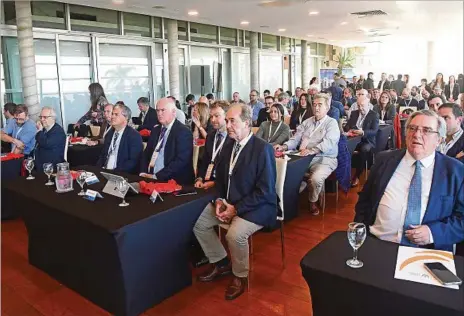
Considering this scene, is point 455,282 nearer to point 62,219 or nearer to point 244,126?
point 244,126

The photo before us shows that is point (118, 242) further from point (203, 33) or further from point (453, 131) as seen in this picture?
point (203, 33)

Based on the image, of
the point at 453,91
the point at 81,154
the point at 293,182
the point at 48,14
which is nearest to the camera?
the point at 293,182

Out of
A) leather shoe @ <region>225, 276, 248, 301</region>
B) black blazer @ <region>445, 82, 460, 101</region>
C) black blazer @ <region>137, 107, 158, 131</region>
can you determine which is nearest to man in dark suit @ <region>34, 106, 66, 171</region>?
black blazer @ <region>137, 107, 158, 131</region>

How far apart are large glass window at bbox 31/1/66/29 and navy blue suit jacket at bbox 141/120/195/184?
555 cm

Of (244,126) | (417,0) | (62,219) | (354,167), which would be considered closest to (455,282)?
(244,126)

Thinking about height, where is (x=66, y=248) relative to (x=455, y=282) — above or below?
below

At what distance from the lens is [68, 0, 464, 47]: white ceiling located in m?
7.73

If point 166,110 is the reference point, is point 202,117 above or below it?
below

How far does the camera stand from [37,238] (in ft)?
10.2

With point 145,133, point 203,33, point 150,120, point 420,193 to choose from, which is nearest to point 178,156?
point 420,193

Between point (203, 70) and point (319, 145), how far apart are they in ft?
23.7

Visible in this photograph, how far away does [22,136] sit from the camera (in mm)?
4945

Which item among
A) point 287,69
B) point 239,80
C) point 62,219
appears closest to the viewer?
point 62,219

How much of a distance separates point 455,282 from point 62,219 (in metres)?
2.20
